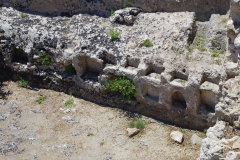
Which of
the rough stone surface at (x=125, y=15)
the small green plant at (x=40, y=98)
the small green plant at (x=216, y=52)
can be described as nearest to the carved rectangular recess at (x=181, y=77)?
the small green plant at (x=216, y=52)

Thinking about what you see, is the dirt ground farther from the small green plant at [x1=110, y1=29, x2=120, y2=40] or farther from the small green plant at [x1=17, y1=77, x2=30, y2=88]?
the small green plant at [x1=110, y1=29, x2=120, y2=40]

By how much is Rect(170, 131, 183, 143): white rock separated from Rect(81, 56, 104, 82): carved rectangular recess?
309cm

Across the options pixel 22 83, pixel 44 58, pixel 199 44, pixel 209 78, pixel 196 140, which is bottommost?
pixel 196 140

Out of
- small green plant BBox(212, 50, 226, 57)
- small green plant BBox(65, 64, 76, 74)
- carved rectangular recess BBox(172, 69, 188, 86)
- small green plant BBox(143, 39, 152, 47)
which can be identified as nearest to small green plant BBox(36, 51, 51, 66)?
small green plant BBox(65, 64, 76, 74)

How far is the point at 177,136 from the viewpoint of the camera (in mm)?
13211

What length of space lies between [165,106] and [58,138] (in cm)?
336

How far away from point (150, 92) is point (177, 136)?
1638 mm

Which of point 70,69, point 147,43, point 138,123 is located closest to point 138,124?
point 138,123

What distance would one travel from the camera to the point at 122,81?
45.6 ft

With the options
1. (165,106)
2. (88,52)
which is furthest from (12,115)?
(165,106)

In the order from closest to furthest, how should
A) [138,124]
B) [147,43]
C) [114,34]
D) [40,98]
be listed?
[138,124] → [147,43] → [114,34] → [40,98]

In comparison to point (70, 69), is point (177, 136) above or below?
below

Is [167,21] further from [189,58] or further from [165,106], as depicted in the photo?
[165,106]

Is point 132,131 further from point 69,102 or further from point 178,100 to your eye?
point 69,102
